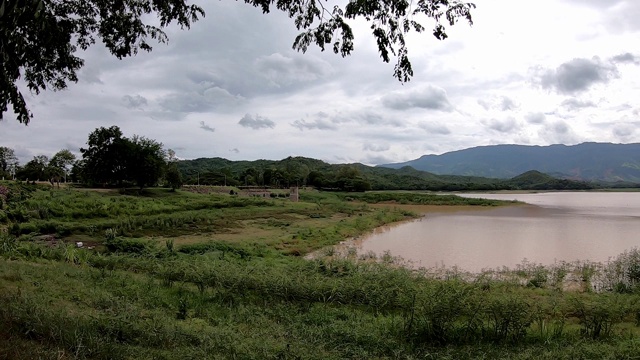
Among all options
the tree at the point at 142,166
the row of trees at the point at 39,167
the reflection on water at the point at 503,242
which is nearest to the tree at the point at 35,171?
the row of trees at the point at 39,167

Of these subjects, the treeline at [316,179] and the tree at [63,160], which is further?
the treeline at [316,179]

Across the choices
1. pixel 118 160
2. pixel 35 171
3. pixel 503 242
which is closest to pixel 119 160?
pixel 118 160

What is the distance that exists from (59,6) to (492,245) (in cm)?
2098

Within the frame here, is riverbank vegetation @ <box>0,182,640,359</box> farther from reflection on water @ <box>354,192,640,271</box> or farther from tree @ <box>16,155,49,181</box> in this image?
tree @ <box>16,155,49,181</box>

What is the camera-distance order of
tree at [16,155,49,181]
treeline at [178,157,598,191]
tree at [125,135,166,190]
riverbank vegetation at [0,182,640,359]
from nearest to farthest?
riverbank vegetation at [0,182,640,359] < tree at [125,135,166,190] < tree at [16,155,49,181] < treeline at [178,157,598,191]

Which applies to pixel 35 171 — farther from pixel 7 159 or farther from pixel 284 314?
pixel 284 314

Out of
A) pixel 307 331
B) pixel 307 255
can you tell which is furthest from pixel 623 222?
pixel 307 331

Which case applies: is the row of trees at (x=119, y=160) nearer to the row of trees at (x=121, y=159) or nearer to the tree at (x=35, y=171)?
the row of trees at (x=121, y=159)

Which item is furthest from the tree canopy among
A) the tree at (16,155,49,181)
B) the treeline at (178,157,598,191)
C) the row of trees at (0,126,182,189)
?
the treeline at (178,157,598,191)

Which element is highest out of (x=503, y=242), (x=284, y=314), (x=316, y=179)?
(x=316, y=179)

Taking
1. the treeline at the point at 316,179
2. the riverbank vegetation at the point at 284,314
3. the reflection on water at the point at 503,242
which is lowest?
the reflection on water at the point at 503,242

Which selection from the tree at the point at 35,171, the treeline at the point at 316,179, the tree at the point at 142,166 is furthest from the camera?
the treeline at the point at 316,179

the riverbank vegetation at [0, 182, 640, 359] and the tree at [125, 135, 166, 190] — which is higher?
the tree at [125, 135, 166, 190]

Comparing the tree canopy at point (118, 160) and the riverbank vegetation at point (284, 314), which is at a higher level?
the tree canopy at point (118, 160)
